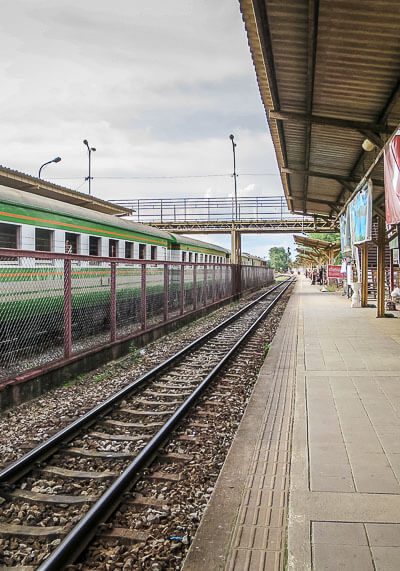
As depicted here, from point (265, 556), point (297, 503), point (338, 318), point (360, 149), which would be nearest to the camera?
point (265, 556)

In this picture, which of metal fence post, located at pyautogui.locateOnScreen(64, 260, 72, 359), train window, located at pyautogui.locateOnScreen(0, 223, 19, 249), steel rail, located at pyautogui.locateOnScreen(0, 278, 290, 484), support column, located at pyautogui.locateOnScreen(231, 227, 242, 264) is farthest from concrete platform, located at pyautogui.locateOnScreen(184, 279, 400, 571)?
support column, located at pyautogui.locateOnScreen(231, 227, 242, 264)

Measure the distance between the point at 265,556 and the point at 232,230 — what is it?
123 feet

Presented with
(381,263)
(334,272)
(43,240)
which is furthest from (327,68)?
(334,272)

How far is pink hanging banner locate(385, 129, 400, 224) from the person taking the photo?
6289 mm

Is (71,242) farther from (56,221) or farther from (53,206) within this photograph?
(53,206)

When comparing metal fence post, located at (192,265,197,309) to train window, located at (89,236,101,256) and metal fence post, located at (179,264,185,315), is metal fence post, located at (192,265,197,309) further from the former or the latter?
train window, located at (89,236,101,256)

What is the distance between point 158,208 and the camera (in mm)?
39594

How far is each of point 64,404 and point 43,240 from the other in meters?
4.58

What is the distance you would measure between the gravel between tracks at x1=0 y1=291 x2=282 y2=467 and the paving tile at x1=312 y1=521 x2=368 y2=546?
2.84 m

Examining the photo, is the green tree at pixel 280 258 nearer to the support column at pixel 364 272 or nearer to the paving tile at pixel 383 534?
the support column at pixel 364 272

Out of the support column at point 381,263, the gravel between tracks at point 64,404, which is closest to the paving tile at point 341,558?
the gravel between tracks at point 64,404

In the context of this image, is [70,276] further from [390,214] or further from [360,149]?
[360,149]

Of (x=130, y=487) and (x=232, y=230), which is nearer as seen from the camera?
(x=130, y=487)

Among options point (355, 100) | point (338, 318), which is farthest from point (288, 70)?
point (338, 318)
